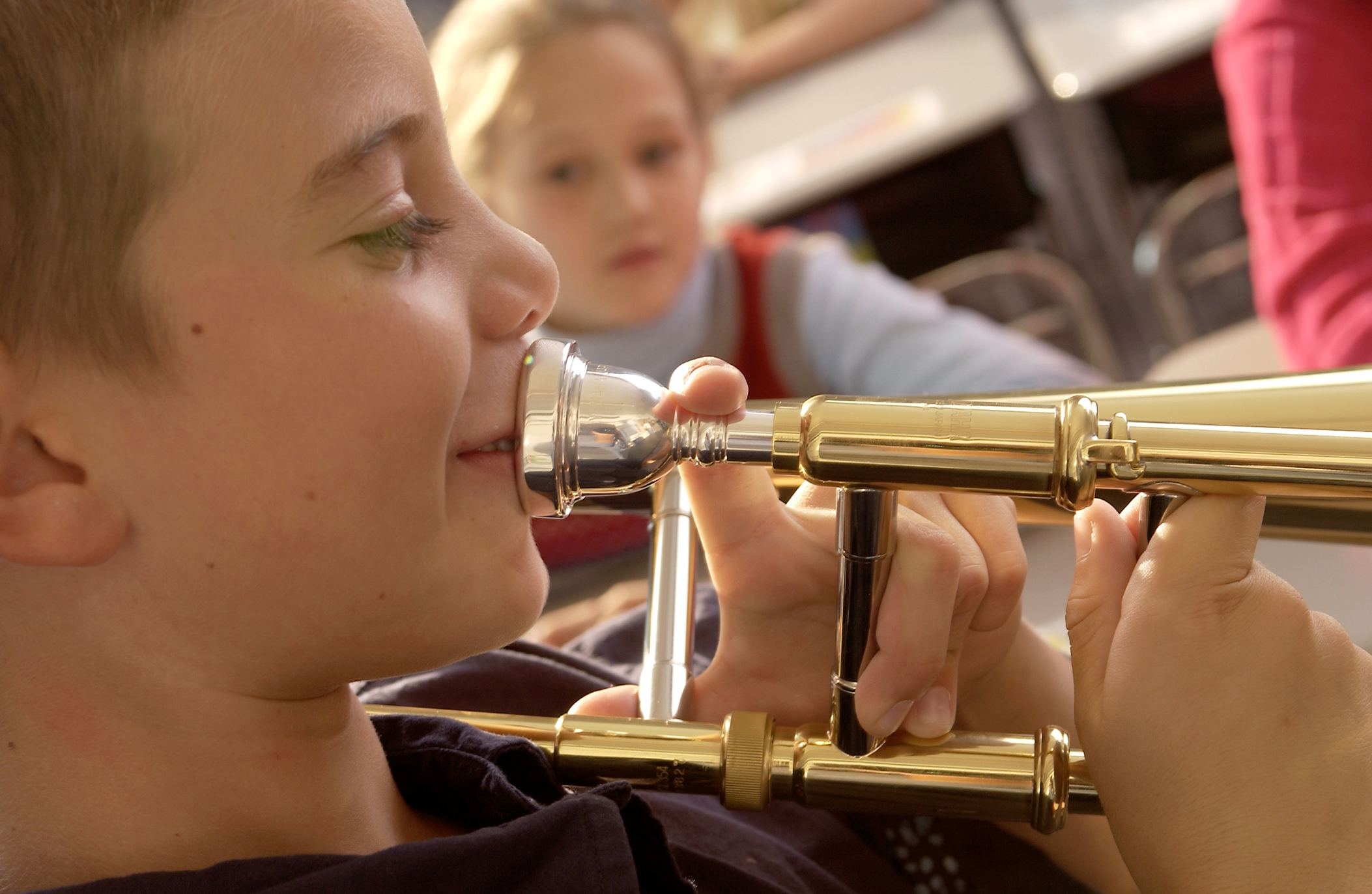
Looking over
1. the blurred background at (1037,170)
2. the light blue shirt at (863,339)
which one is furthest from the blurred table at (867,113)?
the light blue shirt at (863,339)

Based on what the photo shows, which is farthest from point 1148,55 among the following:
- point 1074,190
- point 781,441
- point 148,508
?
point 148,508

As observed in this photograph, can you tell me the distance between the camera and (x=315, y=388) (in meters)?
0.42

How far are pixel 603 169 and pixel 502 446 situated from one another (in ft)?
3.14

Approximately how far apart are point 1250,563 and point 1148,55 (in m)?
1.59

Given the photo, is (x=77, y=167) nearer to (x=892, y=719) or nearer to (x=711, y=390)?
(x=711, y=390)

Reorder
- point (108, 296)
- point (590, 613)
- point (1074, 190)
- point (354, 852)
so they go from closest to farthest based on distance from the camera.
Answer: point (108, 296) → point (354, 852) → point (590, 613) → point (1074, 190)

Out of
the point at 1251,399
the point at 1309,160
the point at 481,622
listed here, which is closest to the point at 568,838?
the point at 481,622

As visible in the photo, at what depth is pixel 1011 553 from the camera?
0.55 metres

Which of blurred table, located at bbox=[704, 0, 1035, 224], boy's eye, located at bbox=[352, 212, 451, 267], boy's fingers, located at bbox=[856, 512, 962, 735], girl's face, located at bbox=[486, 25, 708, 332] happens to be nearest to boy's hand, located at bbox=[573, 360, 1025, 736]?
boy's fingers, located at bbox=[856, 512, 962, 735]

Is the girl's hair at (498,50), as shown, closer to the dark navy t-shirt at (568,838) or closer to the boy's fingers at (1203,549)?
the dark navy t-shirt at (568,838)

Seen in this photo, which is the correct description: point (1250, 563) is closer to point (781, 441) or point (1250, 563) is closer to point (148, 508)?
point (781, 441)

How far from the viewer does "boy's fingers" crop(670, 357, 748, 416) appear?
43 cm

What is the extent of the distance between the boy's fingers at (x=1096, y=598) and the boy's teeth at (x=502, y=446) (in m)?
0.22

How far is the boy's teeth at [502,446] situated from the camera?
0.46m
